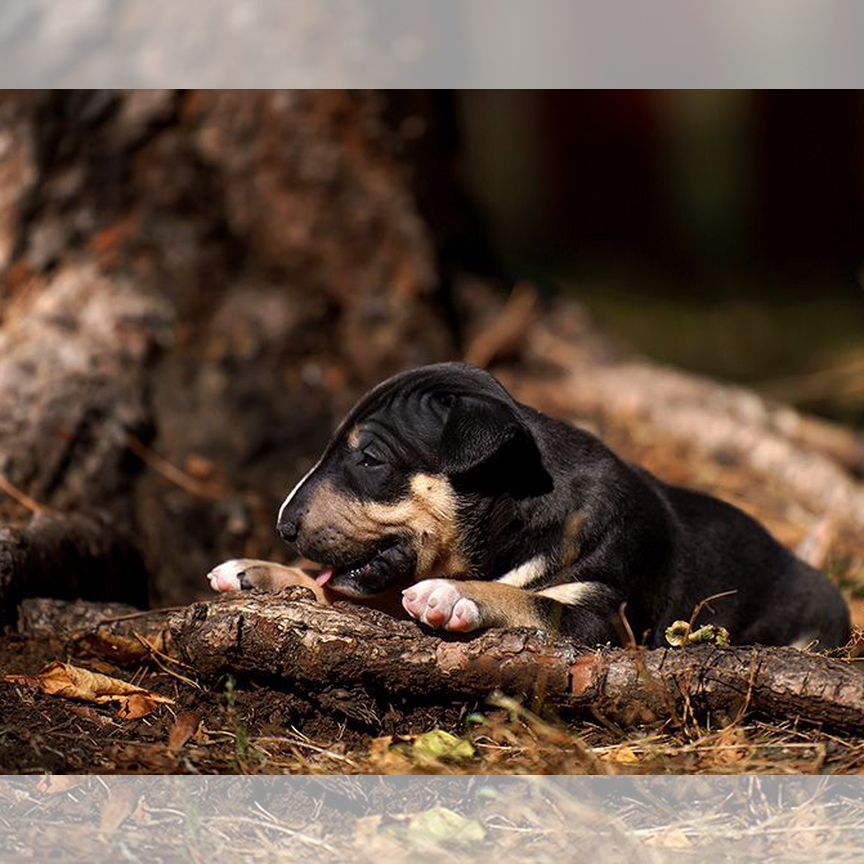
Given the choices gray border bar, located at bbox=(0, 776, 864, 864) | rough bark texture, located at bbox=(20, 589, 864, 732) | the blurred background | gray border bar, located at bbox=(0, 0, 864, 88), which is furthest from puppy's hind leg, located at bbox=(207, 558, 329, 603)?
the blurred background

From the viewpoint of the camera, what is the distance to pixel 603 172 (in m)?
25.3

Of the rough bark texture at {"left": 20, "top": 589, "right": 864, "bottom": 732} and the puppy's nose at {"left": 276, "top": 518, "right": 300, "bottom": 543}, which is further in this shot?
the puppy's nose at {"left": 276, "top": 518, "right": 300, "bottom": 543}

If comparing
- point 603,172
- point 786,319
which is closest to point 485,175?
point 603,172

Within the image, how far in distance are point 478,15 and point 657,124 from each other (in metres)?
14.2

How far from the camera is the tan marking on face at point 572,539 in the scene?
5.65 m

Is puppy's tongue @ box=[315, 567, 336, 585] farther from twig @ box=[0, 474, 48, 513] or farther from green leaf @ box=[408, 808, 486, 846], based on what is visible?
twig @ box=[0, 474, 48, 513]

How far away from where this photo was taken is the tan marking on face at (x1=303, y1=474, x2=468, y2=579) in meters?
5.58

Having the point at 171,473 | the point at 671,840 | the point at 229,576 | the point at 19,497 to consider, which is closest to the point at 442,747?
the point at 671,840

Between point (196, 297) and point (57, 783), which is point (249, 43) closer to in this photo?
point (196, 297)

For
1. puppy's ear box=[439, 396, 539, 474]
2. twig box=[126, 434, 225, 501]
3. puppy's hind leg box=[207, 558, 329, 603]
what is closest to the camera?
puppy's ear box=[439, 396, 539, 474]

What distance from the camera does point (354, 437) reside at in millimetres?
5758

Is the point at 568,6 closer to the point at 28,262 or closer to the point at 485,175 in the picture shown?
the point at 28,262

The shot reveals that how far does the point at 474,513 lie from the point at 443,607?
0.66m

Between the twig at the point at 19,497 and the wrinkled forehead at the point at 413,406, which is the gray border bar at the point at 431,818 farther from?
the twig at the point at 19,497
